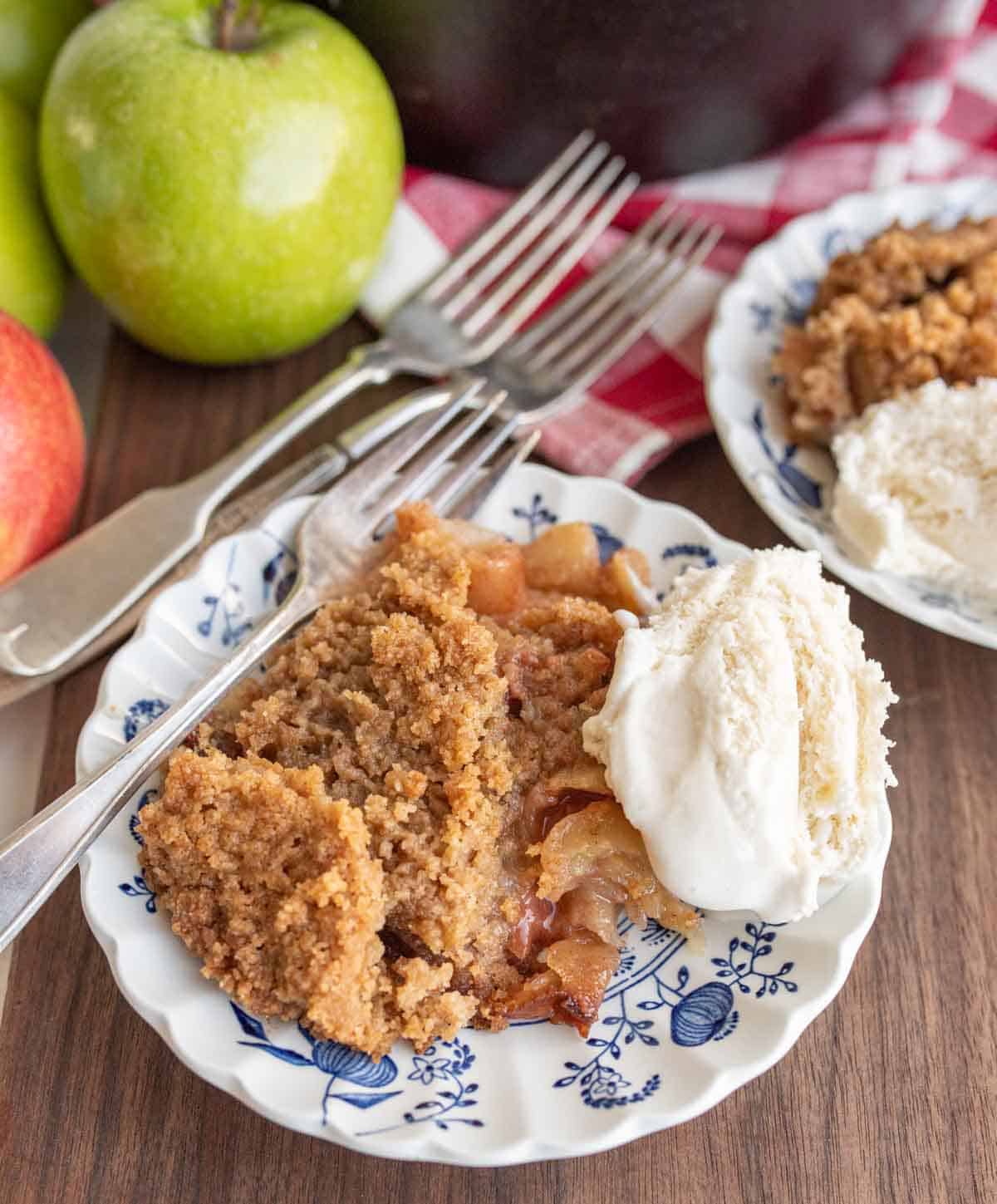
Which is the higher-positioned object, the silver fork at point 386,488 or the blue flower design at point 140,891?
the silver fork at point 386,488

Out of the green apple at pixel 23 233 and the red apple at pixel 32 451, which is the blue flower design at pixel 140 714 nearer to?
the red apple at pixel 32 451

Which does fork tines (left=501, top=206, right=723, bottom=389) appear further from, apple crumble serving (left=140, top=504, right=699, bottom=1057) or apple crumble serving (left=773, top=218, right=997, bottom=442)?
apple crumble serving (left=140, top=504, right=699, bottom=1057)

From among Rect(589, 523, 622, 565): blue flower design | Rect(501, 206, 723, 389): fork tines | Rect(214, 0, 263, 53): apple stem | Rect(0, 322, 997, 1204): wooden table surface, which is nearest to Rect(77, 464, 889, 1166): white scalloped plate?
Rect(0, 322, 997, 1204): wooden table surface

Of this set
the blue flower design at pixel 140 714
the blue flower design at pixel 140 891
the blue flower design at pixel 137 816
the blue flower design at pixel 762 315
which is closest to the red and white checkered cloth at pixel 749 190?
the blue flower design at pixel 762 315

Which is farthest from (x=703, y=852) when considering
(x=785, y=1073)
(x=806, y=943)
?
(x=785, y=1073)

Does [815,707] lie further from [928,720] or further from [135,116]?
[135,116]
